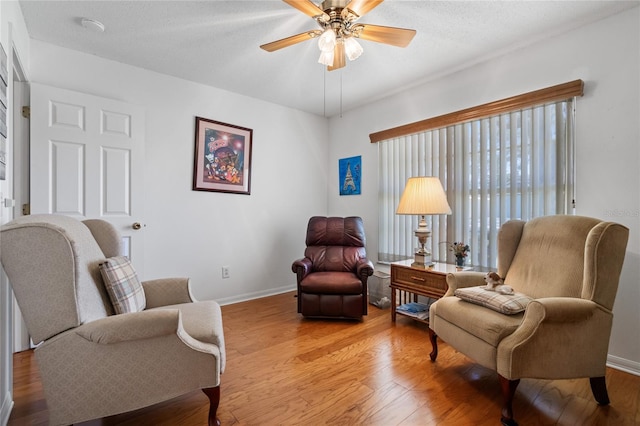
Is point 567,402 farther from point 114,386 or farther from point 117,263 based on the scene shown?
point 117,263

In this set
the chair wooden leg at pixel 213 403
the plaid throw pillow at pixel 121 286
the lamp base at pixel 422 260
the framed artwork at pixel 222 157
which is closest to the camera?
the chair wooden leg at pixel 213 403

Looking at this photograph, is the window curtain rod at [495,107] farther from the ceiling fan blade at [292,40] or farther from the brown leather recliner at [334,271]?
the ceiling fan blade at [292,40]

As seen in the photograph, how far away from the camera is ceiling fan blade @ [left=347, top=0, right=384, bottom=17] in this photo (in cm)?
161

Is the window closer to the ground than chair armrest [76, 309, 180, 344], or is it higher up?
higher up

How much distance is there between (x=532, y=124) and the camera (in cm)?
244

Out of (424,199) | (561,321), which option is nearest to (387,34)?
(424,199)

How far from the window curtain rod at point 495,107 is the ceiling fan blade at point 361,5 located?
1.58m

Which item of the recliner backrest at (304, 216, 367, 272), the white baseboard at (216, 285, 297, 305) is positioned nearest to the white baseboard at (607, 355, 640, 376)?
the recliner backrest at (304, 216, 367, 272)

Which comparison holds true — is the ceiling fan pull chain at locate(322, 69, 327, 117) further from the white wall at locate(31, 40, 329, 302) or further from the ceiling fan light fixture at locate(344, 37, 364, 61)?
the ceiling fan light fixture at locate(344, 37, 364, 61)

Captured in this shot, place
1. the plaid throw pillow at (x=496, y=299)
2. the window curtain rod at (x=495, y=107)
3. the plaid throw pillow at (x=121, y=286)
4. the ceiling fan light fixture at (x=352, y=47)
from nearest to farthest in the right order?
the plaid throw pillow at (x=121, y=286), the plaid throw pillow at (x=496, y=299), the ceiling fan light fixture at (x=352, y=47), the window curtain rod at (x=495, y=107)

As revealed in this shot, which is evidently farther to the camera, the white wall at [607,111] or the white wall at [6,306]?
the white wall at [607,111]

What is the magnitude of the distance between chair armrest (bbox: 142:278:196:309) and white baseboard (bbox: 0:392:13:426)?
713mm

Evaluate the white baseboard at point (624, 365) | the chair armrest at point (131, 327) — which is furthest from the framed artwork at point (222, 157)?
the white baseboard at point (624, 365)

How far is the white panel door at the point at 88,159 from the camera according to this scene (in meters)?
2.30
